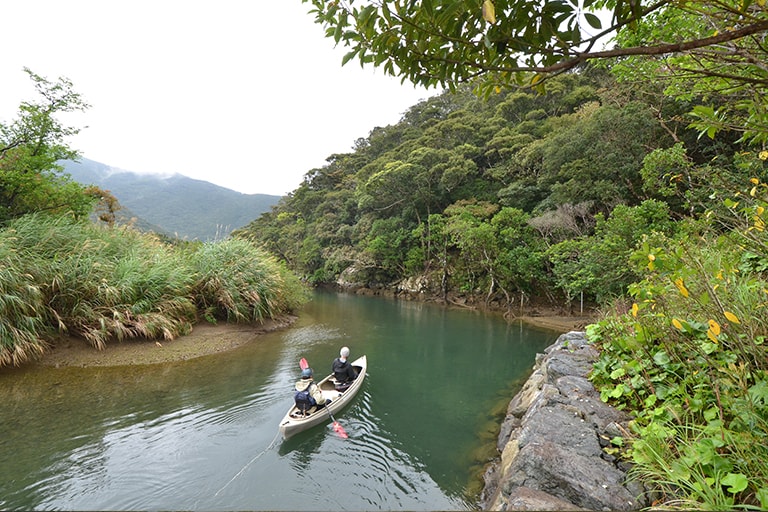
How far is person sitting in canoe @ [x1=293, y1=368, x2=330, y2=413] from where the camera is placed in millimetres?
5541

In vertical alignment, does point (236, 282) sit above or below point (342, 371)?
above

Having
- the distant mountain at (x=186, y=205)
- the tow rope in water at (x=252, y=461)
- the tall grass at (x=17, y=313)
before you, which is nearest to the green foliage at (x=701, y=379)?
the tow rope in water at (x=252, y=461)

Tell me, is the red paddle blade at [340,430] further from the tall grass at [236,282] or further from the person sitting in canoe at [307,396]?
the tall grass at [236,282]

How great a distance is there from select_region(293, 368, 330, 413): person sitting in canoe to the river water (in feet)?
1.39

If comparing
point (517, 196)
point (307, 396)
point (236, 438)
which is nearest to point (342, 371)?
point (307, 396)

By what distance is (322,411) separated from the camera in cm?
574

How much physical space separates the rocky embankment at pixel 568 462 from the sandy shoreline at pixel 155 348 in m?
8.11

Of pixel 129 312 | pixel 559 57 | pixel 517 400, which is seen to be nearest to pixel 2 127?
pixel 129 312

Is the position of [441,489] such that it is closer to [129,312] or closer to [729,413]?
[729,413]

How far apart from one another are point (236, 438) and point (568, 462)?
4.78m

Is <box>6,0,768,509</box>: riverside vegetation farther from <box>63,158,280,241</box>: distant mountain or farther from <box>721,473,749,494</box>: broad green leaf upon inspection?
<box>63,158,280,241</box>: distant mountain

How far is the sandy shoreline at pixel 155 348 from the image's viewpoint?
763 cm

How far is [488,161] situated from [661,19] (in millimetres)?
19675

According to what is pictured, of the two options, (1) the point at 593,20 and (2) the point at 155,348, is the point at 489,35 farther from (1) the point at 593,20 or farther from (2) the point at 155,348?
(2) the point at 155,348
